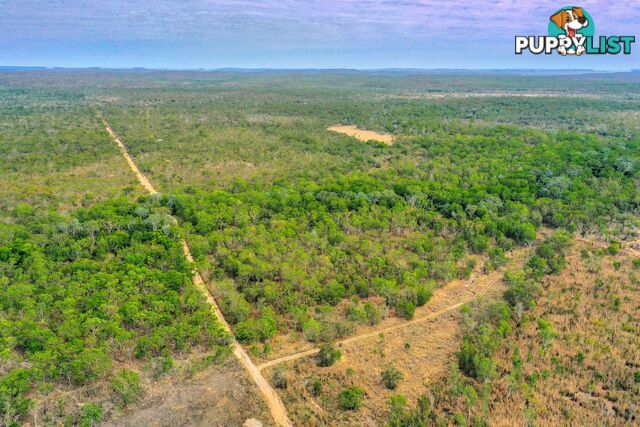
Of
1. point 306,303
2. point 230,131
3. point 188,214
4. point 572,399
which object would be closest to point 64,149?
point 230,131

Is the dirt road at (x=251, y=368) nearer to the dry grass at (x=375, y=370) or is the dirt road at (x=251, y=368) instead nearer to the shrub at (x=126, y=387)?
the dry grass at (x=375, y=370)

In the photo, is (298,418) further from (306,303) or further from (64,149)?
(64,149)

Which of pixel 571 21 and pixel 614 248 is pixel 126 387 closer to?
pixel 614 248

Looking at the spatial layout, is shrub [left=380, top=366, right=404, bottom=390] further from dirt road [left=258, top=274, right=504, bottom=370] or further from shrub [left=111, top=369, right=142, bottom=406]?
shrub [left=111, top=369, right=142, bottom=406]

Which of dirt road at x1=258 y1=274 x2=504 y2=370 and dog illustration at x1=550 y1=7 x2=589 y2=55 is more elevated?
dog illustration at x1=550 y1=7 x2=589 y2=55

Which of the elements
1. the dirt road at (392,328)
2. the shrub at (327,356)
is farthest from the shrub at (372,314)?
the shrub at (327,356)

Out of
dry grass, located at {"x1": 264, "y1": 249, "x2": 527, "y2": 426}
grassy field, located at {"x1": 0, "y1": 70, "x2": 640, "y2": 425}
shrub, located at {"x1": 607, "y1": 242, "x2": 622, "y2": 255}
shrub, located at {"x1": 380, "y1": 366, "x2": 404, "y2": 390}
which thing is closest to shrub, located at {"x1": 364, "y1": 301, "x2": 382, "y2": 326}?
grassy field, located at {"x1": 0, "y1": 70, "x2": 640, "y2": 425}
